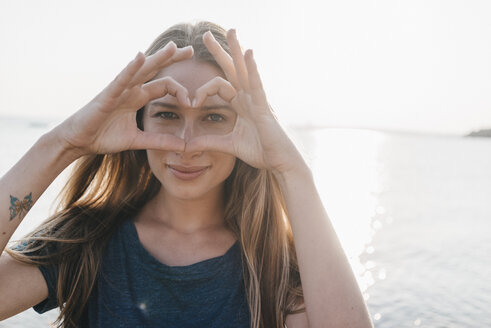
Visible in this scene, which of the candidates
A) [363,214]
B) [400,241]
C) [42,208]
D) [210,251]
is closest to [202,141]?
[210,251]

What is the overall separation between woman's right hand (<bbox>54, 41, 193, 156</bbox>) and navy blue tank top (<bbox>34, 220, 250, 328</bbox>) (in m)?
0.65

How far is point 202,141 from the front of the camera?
2297mm

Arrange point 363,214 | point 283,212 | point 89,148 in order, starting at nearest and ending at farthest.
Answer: point 89,148 < point 283,212 < point 363,214

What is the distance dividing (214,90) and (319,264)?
0.99m

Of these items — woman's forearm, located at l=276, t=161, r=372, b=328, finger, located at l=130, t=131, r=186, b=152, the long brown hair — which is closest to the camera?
woman's forearm, located at l=276, t=161, r=372, b=328

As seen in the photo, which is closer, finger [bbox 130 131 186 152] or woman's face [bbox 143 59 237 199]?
finger [bbox 130 131 186 152]

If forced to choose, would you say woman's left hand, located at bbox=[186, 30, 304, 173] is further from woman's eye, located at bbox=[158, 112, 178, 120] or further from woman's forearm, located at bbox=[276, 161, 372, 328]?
woman's eye, located at bbox=[158, 112, 178, 120]

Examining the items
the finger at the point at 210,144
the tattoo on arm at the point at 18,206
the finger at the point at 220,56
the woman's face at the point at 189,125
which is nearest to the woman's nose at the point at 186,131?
the woman's face at the point at 189,125

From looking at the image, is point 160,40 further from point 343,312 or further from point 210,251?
point 343,312

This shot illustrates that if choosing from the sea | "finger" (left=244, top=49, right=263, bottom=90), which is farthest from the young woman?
the sea

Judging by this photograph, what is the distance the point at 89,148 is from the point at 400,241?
8012mm

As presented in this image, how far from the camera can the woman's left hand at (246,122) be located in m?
2.15

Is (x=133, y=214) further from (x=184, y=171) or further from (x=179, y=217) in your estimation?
(x=184, y=171)

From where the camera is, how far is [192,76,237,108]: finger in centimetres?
223
